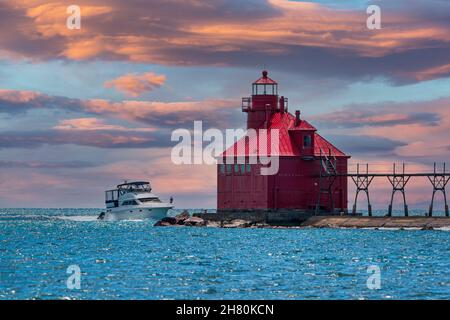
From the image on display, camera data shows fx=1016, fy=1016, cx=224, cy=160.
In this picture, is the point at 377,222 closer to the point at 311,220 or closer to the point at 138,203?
the point at 311,220

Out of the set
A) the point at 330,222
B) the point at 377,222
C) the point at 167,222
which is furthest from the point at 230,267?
the point at 167,222

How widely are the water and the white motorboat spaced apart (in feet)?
148

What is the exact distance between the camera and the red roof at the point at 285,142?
102m

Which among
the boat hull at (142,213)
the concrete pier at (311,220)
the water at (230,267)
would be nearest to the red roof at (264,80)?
the concrete pier at (311,220)

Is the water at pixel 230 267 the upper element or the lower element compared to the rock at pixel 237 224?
lower

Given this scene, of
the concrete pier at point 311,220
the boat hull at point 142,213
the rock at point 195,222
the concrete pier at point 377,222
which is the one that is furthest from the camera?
the boat hull at point 142,213

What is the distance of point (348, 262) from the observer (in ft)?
189

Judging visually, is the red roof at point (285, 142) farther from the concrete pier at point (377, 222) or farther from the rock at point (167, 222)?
the rock at point (167, 222)

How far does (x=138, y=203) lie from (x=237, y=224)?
108ft

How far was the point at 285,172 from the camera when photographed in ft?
332

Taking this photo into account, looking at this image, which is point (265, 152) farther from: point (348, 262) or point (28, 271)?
point (28, 271)
